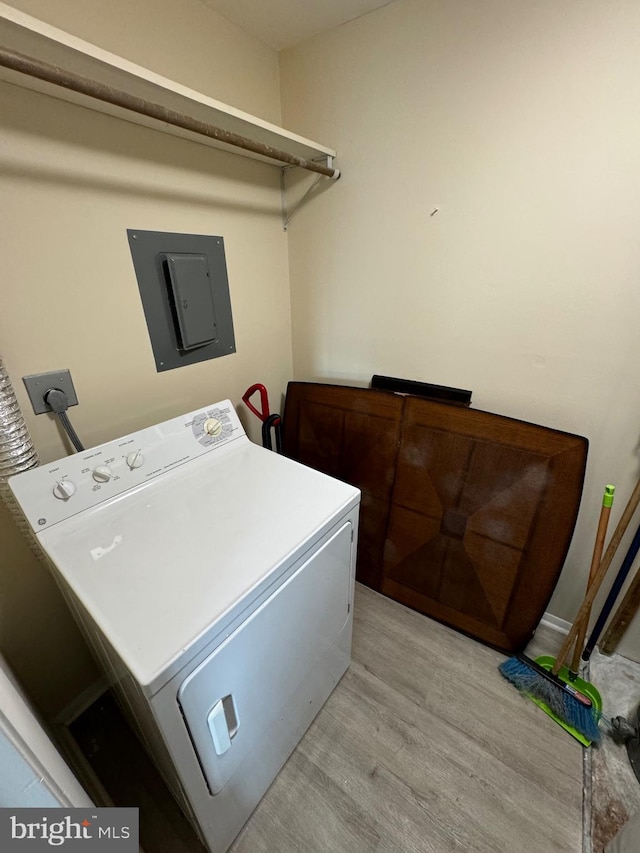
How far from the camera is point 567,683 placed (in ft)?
4.63

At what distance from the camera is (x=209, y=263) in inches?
56.9

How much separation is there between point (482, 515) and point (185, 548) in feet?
3.77

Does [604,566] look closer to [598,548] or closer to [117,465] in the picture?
[598,548]

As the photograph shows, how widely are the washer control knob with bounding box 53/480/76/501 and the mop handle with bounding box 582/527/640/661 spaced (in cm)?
188

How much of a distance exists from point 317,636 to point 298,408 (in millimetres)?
1077

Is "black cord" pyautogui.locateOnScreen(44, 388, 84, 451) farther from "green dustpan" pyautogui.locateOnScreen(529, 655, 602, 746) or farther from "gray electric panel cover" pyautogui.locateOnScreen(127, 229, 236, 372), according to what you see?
"green dustpan" pyautogui.locateOnScreen(529, 655, 602, 746)

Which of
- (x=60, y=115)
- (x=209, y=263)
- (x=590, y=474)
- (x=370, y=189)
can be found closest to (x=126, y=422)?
(x=209, y=263)

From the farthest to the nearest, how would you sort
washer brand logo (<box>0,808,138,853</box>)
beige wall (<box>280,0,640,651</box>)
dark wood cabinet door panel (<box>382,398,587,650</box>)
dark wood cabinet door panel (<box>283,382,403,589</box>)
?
dark wood cabinet door panel (<box>283,382,403,589</box>) < dark wood cabinet door panel (<box>382,398,587,650</box>) < beige wall (<box>280,0,640,651</box>) < washer brand logo (<box>0,808,138,853</box>)

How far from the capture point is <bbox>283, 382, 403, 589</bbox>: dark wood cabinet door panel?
1.62 m

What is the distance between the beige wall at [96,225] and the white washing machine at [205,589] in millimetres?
258

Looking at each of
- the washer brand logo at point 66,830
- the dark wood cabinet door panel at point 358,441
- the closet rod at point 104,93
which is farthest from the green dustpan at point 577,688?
the closet rod at point 104,93

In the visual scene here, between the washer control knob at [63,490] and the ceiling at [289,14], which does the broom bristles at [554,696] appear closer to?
the washer control knob at [63,490]

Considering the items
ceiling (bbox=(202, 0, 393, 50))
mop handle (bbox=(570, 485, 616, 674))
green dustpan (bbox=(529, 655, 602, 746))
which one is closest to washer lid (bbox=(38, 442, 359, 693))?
mop handle (bbox=(570, 485, 616, 674))

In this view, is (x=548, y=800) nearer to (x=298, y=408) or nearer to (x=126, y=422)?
(x=298, y=408)
